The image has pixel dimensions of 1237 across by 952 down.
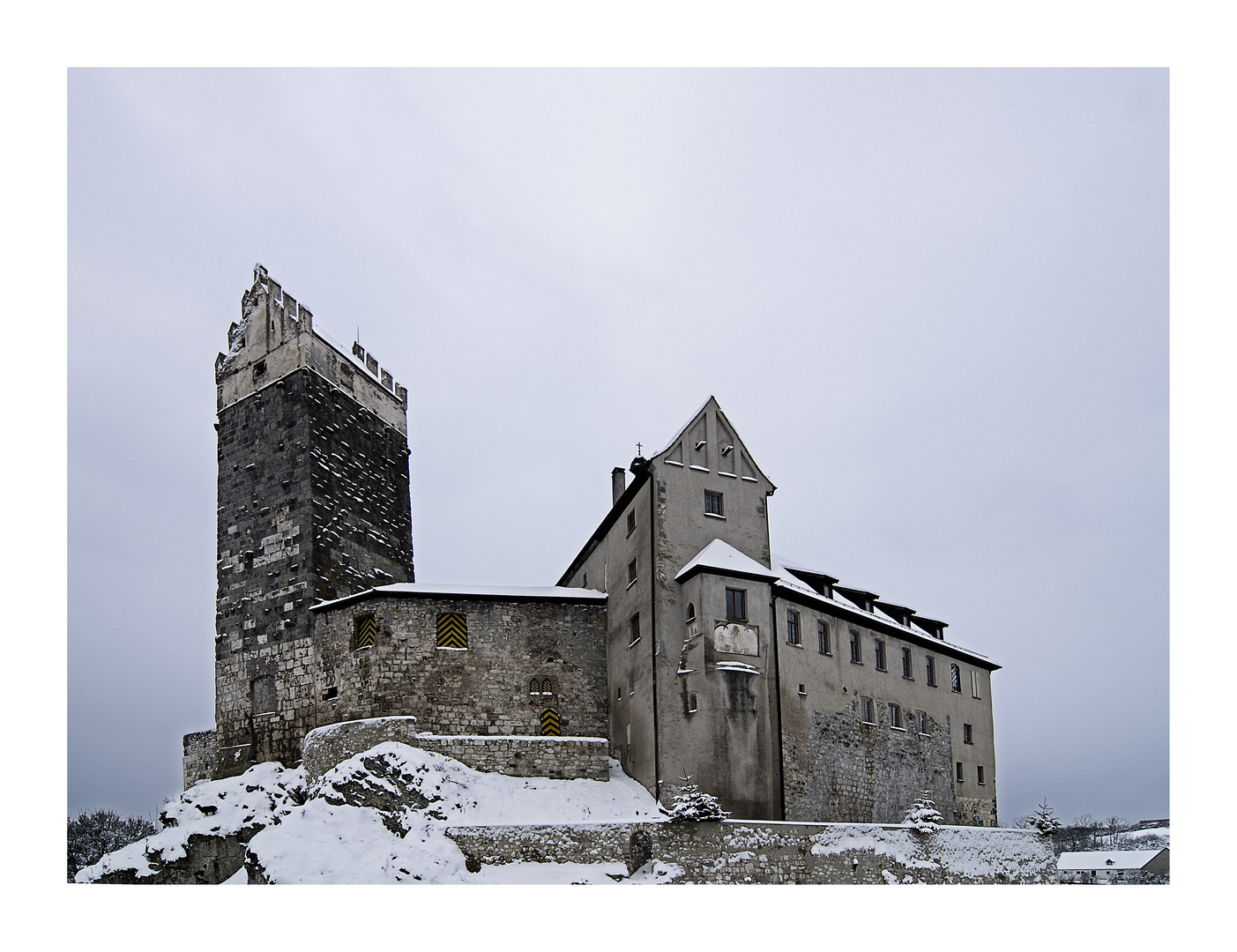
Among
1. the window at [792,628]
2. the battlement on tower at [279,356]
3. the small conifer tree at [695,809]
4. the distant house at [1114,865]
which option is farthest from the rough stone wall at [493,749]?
the distant house at [1114,865]

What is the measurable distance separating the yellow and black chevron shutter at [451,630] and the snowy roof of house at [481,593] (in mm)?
692

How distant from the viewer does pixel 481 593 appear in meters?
38.5

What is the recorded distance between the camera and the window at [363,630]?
37719 millimetres

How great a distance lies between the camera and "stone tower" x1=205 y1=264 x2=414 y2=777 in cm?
3959

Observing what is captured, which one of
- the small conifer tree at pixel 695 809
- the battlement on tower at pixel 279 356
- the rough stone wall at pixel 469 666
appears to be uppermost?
the battlement on tower at pixel 279 356

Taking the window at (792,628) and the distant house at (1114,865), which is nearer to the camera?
the window at (792,628)

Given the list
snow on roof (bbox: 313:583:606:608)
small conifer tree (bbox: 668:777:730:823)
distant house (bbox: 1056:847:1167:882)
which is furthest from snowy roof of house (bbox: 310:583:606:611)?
distant house (bbox: 1056:847:1167:882)

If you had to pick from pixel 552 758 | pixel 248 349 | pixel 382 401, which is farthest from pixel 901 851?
pixel 248 349

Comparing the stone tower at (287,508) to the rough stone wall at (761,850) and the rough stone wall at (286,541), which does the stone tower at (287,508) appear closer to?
the rough stone wall at (286,541)

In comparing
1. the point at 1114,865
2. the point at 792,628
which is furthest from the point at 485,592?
the point at 1114,865

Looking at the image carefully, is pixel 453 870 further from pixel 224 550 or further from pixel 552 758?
pixel 224 550

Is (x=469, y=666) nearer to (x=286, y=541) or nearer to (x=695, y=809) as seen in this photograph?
(x=286, y=541)

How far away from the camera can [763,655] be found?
3609cm

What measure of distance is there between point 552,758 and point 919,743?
49.8 feet
